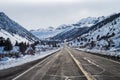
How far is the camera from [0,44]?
149 metres

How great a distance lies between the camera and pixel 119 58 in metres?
31.1

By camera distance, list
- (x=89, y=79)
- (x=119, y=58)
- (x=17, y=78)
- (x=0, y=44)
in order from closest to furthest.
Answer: (x=89, y=79) → (x=17, y=78) → (x=119, y=58) → (x=0, y=44)

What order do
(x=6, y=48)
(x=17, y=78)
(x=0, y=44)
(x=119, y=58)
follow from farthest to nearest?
(x=0, y=44) < (x=6, y=48) < (x=119, y=58) < (x=17, y=78)

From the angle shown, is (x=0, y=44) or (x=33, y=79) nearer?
(x=33, y=79)

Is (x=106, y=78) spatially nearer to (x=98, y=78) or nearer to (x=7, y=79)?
(x=98, y=78)

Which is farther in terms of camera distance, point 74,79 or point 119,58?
point 119,58

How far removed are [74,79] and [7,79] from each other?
3.32m

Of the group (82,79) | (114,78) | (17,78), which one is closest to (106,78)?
(114,78)

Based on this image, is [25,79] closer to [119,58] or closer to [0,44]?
→ [119,58]

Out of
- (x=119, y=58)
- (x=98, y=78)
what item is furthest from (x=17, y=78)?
(x=119, y=58)

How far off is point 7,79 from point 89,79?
4049 mm

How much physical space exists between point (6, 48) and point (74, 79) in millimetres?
127504

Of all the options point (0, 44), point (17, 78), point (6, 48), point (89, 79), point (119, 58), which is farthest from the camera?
point (0, 44)

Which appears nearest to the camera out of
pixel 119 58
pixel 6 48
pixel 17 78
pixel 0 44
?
pixel 17 78
